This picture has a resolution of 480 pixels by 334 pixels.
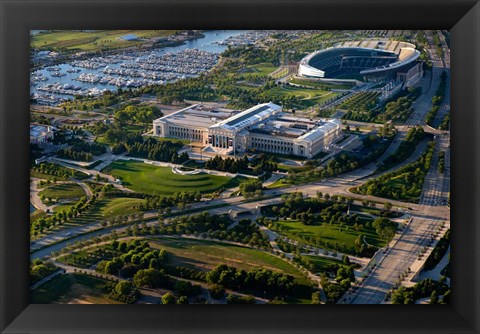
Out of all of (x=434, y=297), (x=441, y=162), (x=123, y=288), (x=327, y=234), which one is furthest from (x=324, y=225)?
(x=123, y=288)

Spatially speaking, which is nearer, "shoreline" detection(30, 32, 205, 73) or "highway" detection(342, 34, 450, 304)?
"highway" detection(342, 34, 450, 304)

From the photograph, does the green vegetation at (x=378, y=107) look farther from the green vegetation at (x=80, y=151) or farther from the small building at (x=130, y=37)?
the green vegetation at (x=80, y=151)

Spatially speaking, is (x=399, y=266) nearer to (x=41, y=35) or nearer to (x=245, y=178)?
(x=245, y=178)

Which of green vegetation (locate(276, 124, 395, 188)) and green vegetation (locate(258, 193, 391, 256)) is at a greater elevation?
green vegetation (locate(276, 124, 395, 188))

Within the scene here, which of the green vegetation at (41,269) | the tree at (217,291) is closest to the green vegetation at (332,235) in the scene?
the tree at (217,291)

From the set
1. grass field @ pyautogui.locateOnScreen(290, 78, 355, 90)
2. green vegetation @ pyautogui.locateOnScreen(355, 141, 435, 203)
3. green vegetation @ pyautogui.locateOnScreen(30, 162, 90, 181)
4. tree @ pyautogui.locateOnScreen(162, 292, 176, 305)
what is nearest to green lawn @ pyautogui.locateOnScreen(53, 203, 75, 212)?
green vegetation @ pyautogui.locateOnScreen(30, 162, 90, 181)

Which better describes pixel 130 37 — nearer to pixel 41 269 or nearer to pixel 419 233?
pixel 41 269

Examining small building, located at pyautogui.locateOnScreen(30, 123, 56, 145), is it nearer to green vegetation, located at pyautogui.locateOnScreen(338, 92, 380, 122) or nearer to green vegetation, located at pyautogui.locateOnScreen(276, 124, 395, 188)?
green vegetation, located at pyautogui.locateOnScreen(276, 124, 395, 188)
